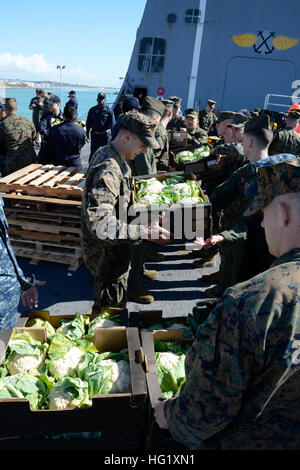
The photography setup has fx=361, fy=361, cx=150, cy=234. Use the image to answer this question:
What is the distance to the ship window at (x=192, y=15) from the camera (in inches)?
532

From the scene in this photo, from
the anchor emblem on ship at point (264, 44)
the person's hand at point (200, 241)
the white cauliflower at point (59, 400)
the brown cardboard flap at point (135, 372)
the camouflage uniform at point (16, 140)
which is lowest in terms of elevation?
the white cauliflower at point (59, 400)

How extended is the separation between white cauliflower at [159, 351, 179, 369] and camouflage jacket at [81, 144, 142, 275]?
101 cm

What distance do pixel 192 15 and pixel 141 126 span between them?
42.3 ft

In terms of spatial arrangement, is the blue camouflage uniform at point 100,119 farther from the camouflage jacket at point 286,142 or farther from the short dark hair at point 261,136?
the short dark hair at point 261,136

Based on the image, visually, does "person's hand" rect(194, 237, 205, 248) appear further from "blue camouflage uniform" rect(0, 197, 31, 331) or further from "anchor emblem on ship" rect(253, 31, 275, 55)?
"anchor emblem on ship" rect(253, 31, 275, 55)

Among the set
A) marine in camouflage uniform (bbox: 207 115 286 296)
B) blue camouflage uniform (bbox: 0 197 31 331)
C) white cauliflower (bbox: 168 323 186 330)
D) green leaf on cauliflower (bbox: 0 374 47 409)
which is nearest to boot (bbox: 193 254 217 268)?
marine in camouflage uniform (bbox: 207 115 286 296)

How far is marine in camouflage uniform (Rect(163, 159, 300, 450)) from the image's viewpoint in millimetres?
1285

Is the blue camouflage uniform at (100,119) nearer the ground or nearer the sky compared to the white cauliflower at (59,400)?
nearer the sky

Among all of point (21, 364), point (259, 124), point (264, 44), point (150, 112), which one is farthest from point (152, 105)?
point (264, 44)

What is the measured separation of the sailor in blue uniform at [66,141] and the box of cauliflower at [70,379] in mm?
4362

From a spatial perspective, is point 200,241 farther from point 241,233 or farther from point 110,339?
point 110,339

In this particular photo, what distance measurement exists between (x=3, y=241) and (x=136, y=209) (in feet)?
4.12

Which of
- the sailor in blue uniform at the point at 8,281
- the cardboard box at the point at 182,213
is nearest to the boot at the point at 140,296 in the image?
the cardboard box at the point at 182,213
